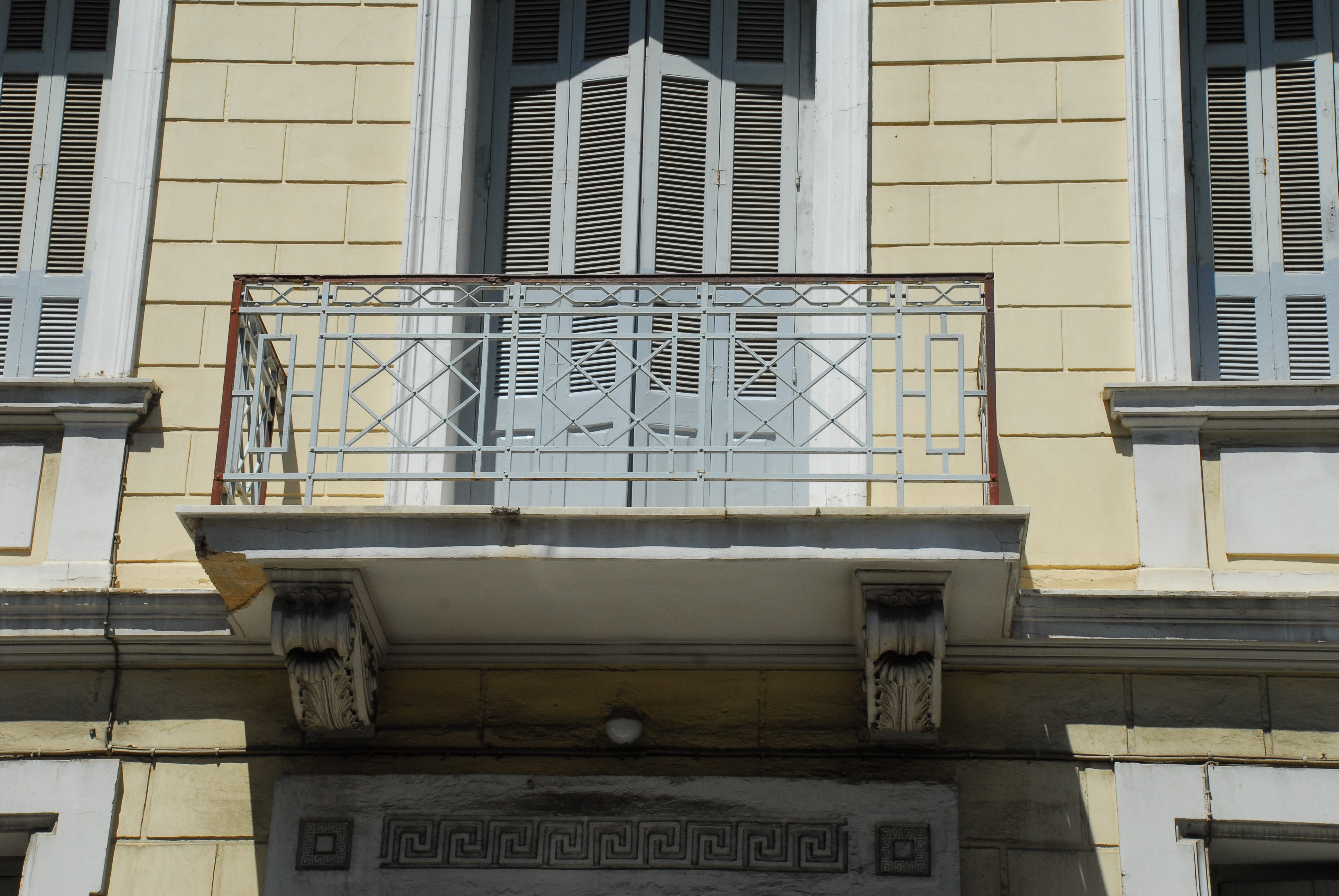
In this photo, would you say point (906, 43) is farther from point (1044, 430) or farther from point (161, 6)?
point (161, 6)

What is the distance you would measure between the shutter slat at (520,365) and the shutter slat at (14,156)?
2.31 meters

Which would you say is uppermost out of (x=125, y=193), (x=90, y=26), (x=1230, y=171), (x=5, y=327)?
(x=90, y=26)

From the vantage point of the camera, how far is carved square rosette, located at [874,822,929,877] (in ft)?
22.1

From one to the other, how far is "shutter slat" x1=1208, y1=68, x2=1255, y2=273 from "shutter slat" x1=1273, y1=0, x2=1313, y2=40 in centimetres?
30

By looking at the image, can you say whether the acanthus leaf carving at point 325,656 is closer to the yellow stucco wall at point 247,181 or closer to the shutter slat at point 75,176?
the yellow stucco wall at point 247,181

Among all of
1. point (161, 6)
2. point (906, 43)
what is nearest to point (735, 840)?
point (906, 43)

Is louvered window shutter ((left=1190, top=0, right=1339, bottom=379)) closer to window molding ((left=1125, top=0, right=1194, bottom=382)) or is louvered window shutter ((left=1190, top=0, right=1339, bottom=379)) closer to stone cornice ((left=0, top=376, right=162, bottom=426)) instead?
window molding ((left=1125, top=0, right=1194, bottom=382))

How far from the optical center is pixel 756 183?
27.7 feet

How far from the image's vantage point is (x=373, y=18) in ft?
27.4

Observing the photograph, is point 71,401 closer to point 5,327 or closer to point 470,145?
point 5,327

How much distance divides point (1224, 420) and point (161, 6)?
5.15m

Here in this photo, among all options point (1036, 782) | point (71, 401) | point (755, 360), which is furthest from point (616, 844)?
point (71, 401)

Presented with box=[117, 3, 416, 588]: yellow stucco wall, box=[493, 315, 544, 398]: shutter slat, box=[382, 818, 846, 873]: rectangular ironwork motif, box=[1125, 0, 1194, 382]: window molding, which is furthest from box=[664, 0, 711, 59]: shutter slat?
box=[382, 818, 846, 873]: rectangular ironwork motif

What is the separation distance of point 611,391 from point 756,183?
1.94m
